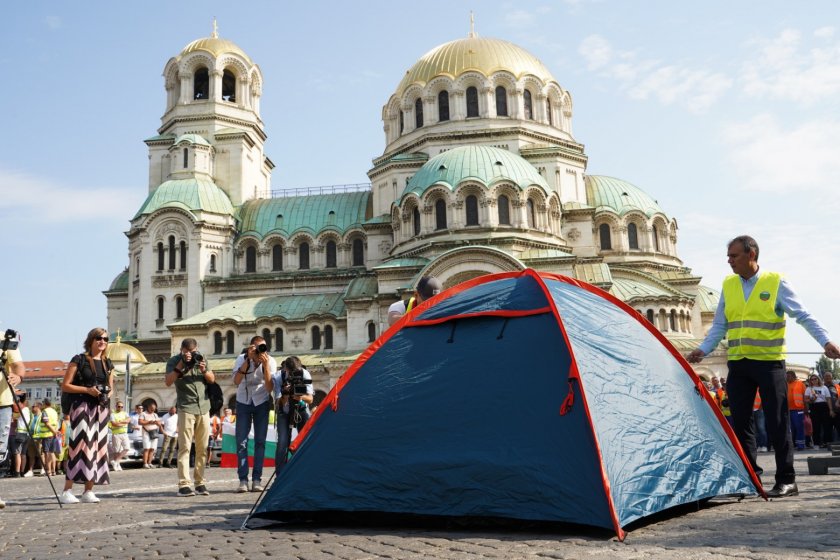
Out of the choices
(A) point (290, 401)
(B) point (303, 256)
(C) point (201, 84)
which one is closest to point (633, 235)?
(B) point (303, 256)

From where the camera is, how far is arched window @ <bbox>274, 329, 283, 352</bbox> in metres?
42.9

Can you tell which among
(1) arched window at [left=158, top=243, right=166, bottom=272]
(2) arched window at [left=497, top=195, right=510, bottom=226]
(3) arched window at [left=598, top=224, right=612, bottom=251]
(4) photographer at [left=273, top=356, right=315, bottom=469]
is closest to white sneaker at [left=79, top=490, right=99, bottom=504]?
(4) photographer at [left=273, top=356, right=315, bottom=469]

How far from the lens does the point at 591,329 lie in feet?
22.4

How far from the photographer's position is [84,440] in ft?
29.3

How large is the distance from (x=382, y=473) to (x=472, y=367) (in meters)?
1.12

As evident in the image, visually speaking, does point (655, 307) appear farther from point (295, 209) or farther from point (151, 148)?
point (151, 148)

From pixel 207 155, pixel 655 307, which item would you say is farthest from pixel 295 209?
pixel 655 307

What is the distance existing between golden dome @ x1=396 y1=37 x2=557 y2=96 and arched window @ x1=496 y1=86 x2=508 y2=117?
1.09 m

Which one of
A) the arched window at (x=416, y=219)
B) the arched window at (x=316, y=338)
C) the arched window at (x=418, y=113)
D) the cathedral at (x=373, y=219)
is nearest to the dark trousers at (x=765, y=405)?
the cathedral at (x=373, y=219)

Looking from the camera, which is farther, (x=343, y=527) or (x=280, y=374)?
(x=280, y=374)

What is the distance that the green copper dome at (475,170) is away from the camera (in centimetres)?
3962

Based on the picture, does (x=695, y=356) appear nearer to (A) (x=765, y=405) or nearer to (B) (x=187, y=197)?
(A) (x=765, y=405)

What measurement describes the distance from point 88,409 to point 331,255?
131ft

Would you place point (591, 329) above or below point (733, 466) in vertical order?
above
